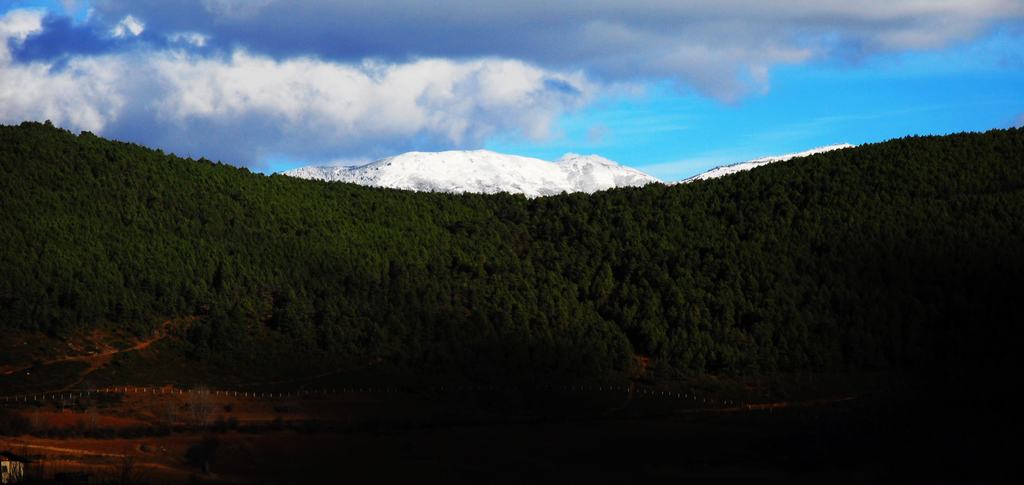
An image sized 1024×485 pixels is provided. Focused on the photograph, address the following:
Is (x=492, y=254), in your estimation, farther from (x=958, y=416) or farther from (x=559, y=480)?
(x=559, y=480)

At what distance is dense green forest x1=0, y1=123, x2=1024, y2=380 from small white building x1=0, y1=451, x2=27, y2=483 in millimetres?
40440

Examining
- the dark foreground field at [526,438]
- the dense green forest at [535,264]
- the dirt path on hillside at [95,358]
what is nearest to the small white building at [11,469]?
the dark foreground field at [526,438]

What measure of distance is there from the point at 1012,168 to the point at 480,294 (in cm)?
5286

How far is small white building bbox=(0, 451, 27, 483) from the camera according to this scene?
59597 mm

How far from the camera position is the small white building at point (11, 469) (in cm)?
5960

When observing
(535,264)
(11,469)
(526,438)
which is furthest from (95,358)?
(535,264)

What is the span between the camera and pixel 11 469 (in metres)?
61.2

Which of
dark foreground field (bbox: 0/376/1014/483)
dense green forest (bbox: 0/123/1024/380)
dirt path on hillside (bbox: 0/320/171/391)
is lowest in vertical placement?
dark foreground field (bbox: 0/376/1014/483)

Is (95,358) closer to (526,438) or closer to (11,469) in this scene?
(526,438)

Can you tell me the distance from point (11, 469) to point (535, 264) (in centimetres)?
7534

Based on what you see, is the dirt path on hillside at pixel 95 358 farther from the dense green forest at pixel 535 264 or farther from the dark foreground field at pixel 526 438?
the dark foreground field at pixel 526 438

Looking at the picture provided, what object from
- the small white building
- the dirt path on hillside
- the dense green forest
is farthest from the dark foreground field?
the dense green forest

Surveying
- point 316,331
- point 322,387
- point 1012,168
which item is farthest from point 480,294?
point 1012,168

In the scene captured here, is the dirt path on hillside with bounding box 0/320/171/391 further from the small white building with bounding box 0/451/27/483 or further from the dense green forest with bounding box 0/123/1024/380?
the small white building with bounding box 0/451/27/483
